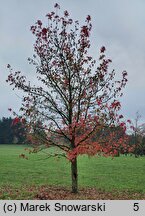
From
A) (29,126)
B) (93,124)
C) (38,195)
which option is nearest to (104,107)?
(93,124)

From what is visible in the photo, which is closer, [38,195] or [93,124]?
[38,195]

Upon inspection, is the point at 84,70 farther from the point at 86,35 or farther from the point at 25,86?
the point at 25,86

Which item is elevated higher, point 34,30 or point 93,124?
point 34,30

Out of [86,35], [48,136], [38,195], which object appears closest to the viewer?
[38,195]

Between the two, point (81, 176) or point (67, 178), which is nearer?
point (67, 178)

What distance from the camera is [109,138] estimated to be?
2109cm

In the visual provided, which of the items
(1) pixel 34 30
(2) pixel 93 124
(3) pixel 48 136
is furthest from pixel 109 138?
(1) pixel 34 30

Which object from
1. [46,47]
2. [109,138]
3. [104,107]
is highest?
[46,47]

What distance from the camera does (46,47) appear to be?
20.3 meters

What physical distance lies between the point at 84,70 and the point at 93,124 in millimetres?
2760

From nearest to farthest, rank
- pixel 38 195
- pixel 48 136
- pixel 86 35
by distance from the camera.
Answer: pixel 38 195 < pixel 86 35 < pixel 48 136

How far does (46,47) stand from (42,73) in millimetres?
1317

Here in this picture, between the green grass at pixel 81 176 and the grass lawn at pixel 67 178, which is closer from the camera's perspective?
the grass lawn at pixel 67 178

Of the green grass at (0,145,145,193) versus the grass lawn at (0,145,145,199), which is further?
the green grass at (0,145,145,193)
